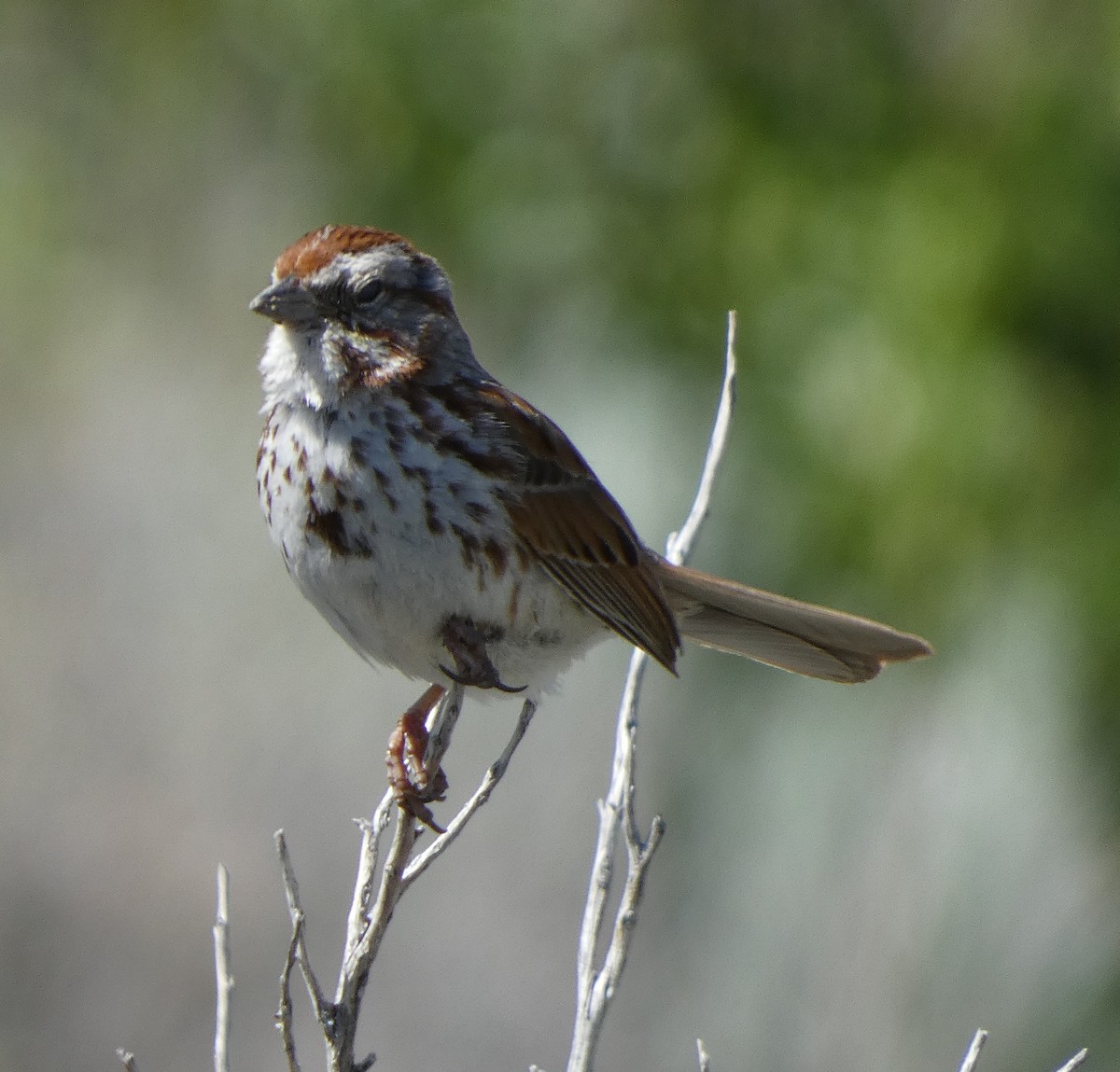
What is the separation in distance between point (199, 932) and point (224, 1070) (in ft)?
15.1

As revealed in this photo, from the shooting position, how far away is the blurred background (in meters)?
3.62

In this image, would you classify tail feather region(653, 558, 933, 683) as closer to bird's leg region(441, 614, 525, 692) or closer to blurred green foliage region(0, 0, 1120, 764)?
blurred green foliage region(0, 0, 1120, 764)

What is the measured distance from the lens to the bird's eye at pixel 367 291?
9.74 ft

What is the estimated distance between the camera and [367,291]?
9.79ft

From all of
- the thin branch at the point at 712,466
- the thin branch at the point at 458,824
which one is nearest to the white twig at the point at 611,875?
the thin branch at the point at 712,466

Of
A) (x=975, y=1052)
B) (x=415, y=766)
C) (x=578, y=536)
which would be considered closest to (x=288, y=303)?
(x=578, y=536)

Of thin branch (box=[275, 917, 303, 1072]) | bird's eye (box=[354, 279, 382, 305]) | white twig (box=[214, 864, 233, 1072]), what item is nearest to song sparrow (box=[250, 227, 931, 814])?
bird's eye (box=[354, 279, 382, 305])

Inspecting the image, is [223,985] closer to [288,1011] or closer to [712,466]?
[288,1011]

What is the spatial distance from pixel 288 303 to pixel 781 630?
3.81 ft

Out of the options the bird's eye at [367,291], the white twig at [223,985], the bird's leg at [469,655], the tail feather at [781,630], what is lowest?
the white twig at [223,985]

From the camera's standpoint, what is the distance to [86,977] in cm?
626

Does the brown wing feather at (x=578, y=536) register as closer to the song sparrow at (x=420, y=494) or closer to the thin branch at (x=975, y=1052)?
the song sparrow at (x=420, y=494)

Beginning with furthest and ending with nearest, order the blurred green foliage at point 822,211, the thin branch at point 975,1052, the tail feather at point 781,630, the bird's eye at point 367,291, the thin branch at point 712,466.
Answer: the blurred green foliage at point 822,211 < the tail feather at point 781,630 < the bird's eye at point 367,291 < the thin branch at point 712,466 < the thin branch at point 975,1052

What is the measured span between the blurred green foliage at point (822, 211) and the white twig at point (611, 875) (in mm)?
1138
